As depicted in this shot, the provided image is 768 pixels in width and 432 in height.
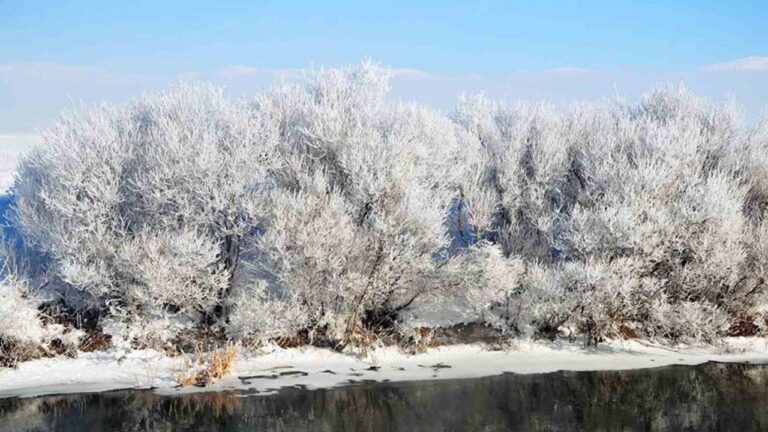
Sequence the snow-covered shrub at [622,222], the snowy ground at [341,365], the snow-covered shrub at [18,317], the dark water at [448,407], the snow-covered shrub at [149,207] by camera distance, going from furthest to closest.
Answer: the snow-covered shrub at [622,222], the snow-covered shrub at [149,207], the snow-covered shrub at [18,317], the snowy ground at [341,365], the dark water at [448,407]

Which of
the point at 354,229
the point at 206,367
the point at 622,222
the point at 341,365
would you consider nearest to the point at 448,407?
the point at 341,365

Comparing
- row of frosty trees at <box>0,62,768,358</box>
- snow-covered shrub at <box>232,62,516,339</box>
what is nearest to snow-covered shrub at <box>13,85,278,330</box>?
row of frosty trees at <box>0,62,768,358</box>

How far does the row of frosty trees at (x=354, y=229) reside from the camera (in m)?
23.1

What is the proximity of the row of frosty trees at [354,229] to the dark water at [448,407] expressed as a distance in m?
3.27

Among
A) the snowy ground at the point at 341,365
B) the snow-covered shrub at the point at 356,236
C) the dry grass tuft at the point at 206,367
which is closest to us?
the dry grass tuft at the point at 206,367

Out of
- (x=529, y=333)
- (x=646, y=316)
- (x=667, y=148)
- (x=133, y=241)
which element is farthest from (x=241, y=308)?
(x=667, y=148)

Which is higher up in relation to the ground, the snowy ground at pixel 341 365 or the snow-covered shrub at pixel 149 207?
the snow-covered shrub at pixel 149 207

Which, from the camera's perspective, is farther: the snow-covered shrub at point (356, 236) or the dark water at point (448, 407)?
the snow-covered shrub at point (356, 236)

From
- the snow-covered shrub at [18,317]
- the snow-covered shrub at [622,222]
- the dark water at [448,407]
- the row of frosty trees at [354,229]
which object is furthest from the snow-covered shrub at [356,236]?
the snow-covered shrub at [18,317]

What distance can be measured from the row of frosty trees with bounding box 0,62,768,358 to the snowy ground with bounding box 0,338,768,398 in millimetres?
745

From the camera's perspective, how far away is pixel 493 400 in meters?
20.2

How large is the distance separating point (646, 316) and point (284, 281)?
1303 cm

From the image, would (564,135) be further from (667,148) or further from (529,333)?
(529,333)

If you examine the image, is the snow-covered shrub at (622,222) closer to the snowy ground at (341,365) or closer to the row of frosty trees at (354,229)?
the row of frosty trees at (354,229)
